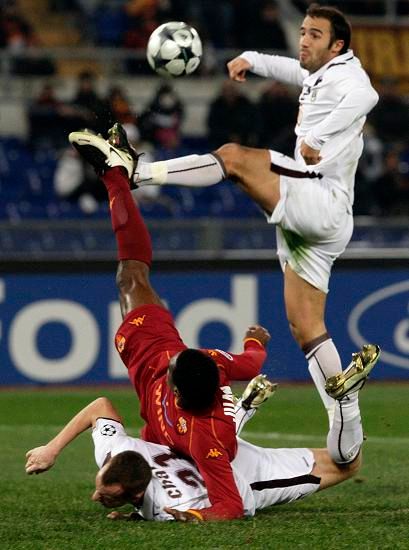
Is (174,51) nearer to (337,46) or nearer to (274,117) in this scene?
(337,46)

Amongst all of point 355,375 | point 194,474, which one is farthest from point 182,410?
point 355,375

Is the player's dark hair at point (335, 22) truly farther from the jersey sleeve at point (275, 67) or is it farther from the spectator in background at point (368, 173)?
the spectator in background at point (368, 173)

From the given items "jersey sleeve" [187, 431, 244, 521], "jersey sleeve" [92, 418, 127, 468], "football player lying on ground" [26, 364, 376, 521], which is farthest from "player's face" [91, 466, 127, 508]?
"jersey sleeve" [187, 431, 244, 521]

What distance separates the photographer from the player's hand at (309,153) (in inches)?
296

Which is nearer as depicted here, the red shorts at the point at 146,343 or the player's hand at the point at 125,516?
the player's hand at the point at 125,516

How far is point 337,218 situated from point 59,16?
12.0 m

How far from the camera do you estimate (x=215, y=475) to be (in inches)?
245

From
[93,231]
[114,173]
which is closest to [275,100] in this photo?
[93,231]

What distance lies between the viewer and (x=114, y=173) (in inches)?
290

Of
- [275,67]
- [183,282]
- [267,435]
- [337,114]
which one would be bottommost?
[267,435]

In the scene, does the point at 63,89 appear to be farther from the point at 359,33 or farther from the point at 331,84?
the point at 331,84

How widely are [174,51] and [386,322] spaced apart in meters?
5.58

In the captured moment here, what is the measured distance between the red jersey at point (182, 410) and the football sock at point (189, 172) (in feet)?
2.40

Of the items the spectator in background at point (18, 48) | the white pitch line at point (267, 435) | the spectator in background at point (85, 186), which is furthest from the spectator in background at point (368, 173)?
the white pitch line at point (267, 435)
